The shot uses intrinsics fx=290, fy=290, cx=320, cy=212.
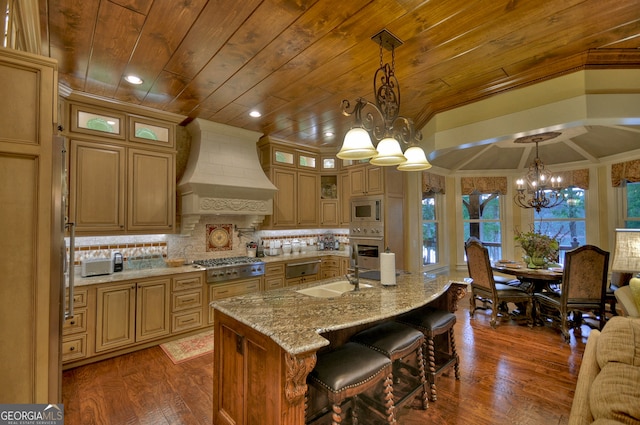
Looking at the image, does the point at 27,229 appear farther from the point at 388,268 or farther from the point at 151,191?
the point at 151,191

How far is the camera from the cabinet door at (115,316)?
3012 millimetres

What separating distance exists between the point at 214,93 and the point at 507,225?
6.10m

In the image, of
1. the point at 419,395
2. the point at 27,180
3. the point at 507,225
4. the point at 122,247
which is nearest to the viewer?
the point at 27,180

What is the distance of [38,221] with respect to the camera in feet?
3.85

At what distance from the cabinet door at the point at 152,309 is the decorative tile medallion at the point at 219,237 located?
3.51ft

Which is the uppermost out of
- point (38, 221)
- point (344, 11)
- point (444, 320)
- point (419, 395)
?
point (344, 11)

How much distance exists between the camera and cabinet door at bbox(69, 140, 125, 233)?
10.2 ft

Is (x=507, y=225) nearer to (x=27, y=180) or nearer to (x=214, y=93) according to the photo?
(x=214, y=93)

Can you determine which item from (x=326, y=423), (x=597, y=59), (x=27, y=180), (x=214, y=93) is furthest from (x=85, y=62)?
(x=597, y=59)

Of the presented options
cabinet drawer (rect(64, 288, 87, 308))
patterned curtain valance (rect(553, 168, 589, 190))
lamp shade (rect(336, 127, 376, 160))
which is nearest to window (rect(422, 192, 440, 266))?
patterned curtain valance (rect(553, 168, 589, 190))

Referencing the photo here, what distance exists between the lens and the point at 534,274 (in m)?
3.83

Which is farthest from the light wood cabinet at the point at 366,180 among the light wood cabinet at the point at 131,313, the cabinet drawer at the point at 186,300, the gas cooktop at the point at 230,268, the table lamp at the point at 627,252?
the light wood cabinet at the point at 131,313

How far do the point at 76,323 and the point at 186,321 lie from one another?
108 centimetres

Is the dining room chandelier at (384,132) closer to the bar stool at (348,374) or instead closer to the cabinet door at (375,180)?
the bar stool at (348,374)
